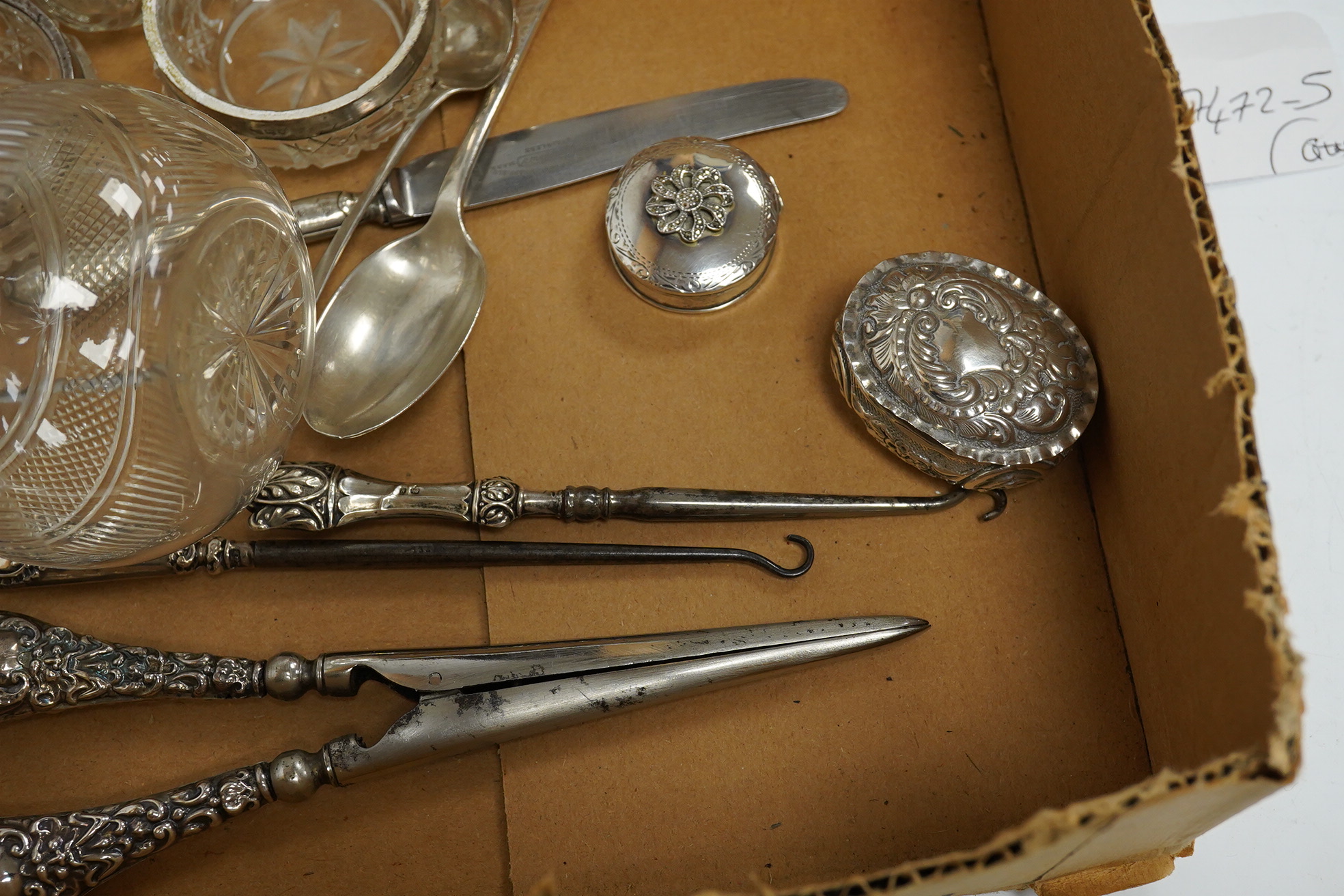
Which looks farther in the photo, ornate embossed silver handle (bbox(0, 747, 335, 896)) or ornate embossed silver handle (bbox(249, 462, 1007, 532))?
ornate embossed silver handle (bbox(249, 462, 1007, 532))

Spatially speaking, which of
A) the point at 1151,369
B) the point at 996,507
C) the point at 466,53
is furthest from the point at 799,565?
the point at 466,53

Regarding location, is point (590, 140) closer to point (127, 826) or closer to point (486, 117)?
point (486, 117)

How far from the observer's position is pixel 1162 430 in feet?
2.50

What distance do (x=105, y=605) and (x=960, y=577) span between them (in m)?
0.81

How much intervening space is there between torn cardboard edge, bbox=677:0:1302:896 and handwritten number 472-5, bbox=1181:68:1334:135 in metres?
0.45

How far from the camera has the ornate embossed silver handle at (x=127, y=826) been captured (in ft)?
2.45

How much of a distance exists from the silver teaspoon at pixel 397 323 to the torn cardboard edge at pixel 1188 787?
575 millimetres

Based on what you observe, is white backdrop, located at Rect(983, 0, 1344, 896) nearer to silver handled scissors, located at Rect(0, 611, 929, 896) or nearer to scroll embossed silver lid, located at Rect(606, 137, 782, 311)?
silver handled scissors, located at Rect(0, 611, 929, 896)

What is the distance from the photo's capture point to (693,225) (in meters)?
0.95

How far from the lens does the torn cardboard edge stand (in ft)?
1.85

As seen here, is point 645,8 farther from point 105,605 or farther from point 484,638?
point 105,605

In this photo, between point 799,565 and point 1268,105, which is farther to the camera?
point 1268,105

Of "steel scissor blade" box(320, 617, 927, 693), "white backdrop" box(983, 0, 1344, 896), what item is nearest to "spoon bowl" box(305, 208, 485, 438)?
"steel scissor blade" box(320, 617, 927, 693)

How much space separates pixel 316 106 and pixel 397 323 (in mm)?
236
